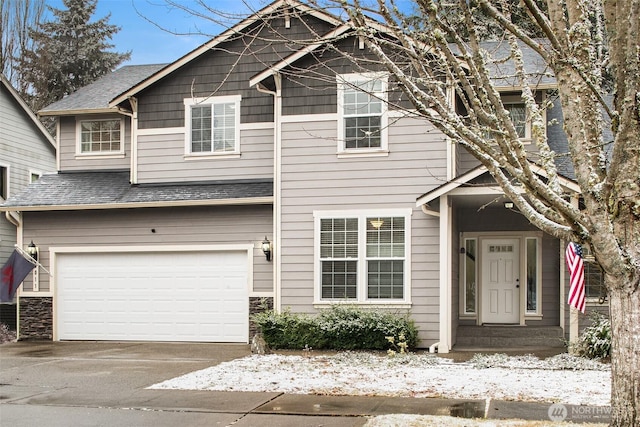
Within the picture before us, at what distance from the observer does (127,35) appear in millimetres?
34938

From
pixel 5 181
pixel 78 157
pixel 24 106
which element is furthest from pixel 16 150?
pixel 78 157

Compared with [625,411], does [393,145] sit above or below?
above

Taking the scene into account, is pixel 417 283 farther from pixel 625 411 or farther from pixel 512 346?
Answer: pixel 625 411

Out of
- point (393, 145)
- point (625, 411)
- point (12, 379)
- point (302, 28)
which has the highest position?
point (302, 28)

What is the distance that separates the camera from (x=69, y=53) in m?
34.1

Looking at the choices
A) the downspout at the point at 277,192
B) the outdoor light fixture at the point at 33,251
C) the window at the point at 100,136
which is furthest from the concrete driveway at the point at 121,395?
the window at the point at 100,136

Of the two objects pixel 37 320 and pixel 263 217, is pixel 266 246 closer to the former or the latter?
pixel 263 217

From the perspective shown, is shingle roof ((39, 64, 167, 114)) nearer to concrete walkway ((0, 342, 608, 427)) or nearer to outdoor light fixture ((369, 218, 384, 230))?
outdoor light fixture ((369, 218, 384, 230))

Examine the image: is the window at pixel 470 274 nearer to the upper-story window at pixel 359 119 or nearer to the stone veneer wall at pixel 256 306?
the upper-story window at pixel 359 119

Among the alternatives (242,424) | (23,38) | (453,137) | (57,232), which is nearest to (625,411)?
(453,137)

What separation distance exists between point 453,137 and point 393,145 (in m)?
8.58

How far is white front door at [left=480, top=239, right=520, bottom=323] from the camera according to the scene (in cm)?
1634

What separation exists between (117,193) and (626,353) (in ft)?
43.0

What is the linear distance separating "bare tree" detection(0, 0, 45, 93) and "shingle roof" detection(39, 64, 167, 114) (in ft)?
57.9
